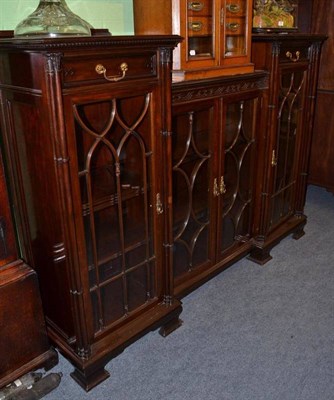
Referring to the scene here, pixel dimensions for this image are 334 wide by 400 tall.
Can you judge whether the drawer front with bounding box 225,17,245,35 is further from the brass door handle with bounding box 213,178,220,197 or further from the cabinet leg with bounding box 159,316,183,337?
the cabinet leg with bounding box 159,316,183,337

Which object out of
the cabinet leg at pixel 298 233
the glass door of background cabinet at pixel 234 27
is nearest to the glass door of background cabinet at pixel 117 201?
the glass door of background cabinet at pixel 234 27

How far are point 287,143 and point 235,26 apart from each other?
0.73 meters

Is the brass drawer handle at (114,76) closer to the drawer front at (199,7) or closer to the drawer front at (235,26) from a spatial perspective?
the drawer front at (199,7)

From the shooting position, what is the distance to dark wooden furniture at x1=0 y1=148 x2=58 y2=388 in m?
1.34

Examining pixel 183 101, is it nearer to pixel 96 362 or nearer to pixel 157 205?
pixel 157 205

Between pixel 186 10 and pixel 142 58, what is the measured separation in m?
0.37

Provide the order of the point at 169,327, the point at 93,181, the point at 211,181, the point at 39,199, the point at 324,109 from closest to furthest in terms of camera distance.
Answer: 1. the point at 39,199
2. the point at 93,181
3. the point at 169,327
4. the point at 211,181
5. the point at 324,109

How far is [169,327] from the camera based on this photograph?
1.79m

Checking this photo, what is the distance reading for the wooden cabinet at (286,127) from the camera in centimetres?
198

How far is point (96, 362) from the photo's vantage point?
150 cm

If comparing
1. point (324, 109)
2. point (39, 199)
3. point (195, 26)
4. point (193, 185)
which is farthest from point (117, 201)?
point (324, 109)

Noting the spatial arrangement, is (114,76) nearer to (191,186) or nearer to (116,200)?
(116,200)

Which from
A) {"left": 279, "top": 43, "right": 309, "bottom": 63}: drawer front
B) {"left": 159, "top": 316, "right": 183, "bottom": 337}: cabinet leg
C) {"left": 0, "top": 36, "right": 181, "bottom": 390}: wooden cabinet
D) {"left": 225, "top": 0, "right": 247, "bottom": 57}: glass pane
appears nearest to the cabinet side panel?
{"left": 0, "top": 36, "right": 181, "bottom": 390}: wooden cabinet

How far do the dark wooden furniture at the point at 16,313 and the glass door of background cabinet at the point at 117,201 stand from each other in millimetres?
195
